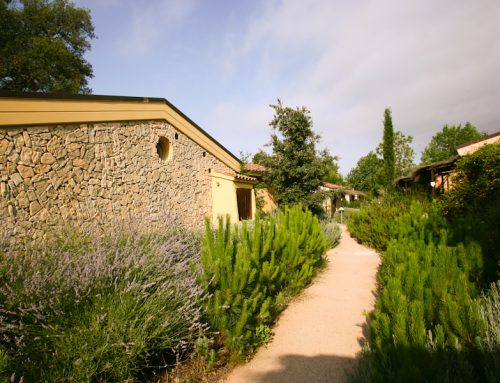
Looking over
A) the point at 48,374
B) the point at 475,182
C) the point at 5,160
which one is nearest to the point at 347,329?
the point at 48,374

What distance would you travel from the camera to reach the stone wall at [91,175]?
17.7ft

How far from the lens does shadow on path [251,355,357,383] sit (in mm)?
3172

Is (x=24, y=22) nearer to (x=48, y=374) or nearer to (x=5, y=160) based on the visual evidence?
(x=5, y=160)

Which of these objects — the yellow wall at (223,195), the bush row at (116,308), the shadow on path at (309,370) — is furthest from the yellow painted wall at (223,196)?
the shadow on path at (309,370)

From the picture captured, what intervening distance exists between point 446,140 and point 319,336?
64234 millimetres

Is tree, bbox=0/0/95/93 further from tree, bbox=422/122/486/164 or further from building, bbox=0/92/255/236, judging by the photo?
tree, bbox=422/122/486/164

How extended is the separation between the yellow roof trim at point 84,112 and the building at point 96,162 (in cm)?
2

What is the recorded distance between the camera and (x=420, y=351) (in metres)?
2.01

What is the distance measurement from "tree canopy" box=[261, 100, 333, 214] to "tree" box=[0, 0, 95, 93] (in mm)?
17401

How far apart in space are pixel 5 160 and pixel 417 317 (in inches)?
281

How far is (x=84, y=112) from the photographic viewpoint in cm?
672

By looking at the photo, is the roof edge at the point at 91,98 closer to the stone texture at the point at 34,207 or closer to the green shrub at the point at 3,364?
the stone texture at the point at 34,207

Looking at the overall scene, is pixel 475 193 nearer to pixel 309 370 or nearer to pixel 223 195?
pixel 309 370

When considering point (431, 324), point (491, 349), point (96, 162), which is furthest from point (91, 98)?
point (491, 349)
